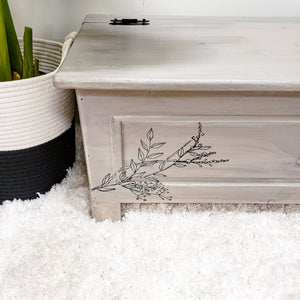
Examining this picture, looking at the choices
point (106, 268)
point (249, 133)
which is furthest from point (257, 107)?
point (106, 268)

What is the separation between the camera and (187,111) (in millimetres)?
633

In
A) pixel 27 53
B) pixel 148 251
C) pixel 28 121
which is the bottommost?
pixel 148 251

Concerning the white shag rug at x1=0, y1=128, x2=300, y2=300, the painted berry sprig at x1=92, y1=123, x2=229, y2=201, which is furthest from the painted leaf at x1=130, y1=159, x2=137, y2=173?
the white shag rug at x1=0, y1=128, x2=300, y2=300

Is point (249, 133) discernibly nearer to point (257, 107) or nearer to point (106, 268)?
point (257, 107)

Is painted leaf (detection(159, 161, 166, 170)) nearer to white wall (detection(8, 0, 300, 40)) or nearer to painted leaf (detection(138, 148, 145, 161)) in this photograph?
painted leaf (detection(138, 148, 145, 161))

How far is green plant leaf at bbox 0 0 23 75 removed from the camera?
71 cm

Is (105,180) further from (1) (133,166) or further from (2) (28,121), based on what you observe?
(2) (28,121)

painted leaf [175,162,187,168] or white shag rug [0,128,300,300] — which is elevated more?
painted leaf [175,162,187,168]

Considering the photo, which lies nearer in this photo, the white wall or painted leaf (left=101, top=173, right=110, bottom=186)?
painted leaf (left=101, top=173, right=110, bottom=186)

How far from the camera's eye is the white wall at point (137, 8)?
960 millimetres

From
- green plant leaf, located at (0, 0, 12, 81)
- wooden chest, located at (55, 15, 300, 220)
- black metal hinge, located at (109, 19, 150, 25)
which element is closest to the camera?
wooden chest, located at (55, 15, 300, 220)

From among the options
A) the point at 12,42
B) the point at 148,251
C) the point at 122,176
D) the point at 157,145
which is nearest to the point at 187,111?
the point at 157,145

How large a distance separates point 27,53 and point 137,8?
15.2 inches

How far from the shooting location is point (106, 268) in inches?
27.7
